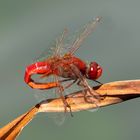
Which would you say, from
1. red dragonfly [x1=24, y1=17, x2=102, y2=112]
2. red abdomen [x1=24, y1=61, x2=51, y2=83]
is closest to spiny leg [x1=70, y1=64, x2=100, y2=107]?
red dragonfly [x1=24, y1=17, x2=102, y2=112]

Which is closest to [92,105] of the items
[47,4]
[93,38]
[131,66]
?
[131,66]

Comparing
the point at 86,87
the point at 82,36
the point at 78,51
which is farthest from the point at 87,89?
the point at 78,51

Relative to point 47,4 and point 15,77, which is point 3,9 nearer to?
point 47,4

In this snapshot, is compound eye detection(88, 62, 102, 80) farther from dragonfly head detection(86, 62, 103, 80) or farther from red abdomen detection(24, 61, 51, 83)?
red abdomen detection(24, 61, 51, 83)

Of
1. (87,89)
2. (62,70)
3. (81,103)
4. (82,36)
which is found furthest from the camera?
(82,36)

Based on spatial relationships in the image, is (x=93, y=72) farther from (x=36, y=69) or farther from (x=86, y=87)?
(x=36, y=69)

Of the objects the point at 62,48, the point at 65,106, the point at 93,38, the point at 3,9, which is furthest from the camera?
the point at 3,9

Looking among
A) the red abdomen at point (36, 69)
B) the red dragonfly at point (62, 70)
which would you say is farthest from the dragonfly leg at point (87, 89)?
Result: the red abdomen at point (36, 69)
